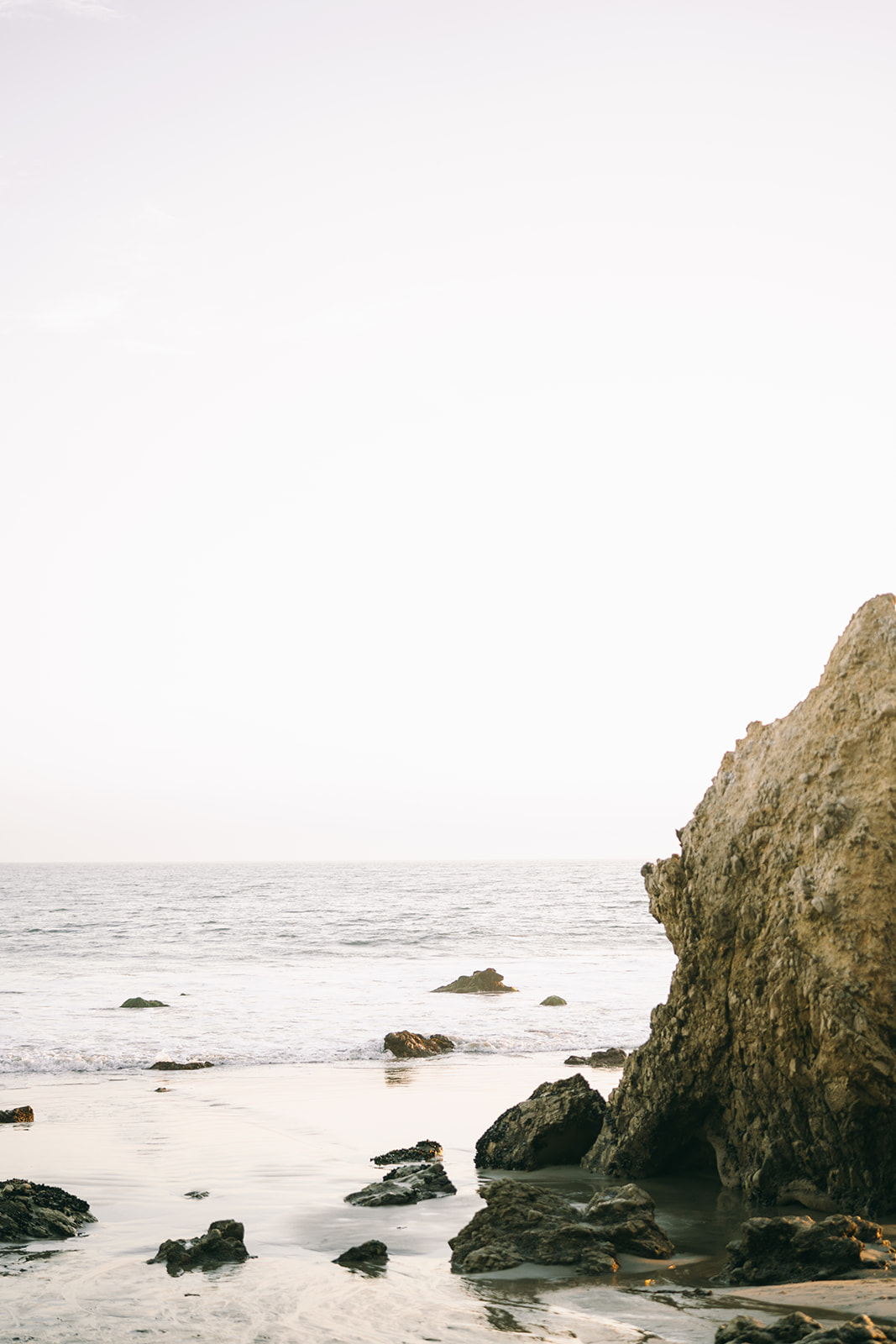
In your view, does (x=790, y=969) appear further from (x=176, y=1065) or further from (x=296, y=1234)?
(x=176, y=1065)

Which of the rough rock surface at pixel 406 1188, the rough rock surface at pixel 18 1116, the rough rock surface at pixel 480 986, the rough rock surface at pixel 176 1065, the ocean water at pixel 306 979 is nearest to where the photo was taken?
the rough rock surface at pixel 406 1188

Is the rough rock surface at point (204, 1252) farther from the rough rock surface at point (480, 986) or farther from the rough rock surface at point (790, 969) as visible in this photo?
the rough rock surface at point (480, 986)

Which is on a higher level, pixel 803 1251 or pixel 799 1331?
pixel 799 1331

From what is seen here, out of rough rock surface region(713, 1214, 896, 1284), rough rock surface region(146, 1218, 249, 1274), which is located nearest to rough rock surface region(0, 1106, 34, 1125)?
rough rock surface region(146, 1218, 249, 1274)

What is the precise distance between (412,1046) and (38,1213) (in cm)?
1002

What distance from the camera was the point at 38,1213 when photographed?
25.3ft

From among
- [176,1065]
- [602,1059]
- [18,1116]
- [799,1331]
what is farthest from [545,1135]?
[176,1065]

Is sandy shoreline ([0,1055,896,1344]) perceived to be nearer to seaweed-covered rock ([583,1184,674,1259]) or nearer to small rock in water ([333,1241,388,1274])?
small rock in water ([333,1241,388,1274])

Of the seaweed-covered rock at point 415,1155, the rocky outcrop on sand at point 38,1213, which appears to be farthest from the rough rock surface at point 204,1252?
the seaweed-covered rock at point 415,1155

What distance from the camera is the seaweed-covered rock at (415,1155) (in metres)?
10.1

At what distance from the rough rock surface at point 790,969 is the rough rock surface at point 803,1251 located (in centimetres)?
105

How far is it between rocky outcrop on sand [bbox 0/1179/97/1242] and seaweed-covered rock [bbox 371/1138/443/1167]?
291cm

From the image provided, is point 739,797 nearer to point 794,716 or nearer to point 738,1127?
point 794,716

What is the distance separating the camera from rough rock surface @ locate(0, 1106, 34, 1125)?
12094 mm
